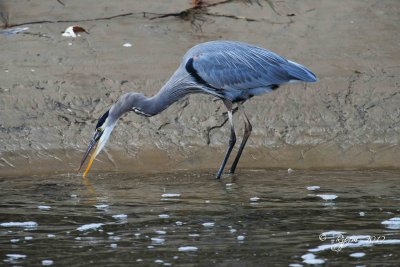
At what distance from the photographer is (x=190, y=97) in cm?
988

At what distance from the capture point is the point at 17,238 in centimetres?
650

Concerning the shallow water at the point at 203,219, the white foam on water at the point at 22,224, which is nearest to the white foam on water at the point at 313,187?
the shallow water at the point at 203,219

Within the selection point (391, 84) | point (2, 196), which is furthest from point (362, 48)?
point (2, 196)

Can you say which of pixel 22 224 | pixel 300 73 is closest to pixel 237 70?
pixel 300 73

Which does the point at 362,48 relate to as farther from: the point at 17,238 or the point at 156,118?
the point at 17,238

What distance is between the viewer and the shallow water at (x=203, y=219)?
6.02 metres

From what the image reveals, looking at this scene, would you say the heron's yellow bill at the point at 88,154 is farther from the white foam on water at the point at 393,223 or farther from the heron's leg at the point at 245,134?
the white foam on water at the point at 393,223

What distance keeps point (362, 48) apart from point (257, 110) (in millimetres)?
1445

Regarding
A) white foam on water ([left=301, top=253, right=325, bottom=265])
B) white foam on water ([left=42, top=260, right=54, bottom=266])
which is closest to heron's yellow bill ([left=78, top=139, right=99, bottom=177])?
white foam on water ([left=42, top=260, right=54, bottom=266])

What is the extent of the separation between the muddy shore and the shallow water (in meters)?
0.41

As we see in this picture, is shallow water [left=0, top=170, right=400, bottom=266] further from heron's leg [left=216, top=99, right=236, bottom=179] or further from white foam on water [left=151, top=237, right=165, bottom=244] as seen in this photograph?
heron's leg [left=216, top=99, right=236, bottom=179]

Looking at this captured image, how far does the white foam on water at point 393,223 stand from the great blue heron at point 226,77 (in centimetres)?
226

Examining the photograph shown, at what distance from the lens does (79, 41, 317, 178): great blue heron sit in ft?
29.6

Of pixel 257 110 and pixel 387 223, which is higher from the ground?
pixel 257 110
